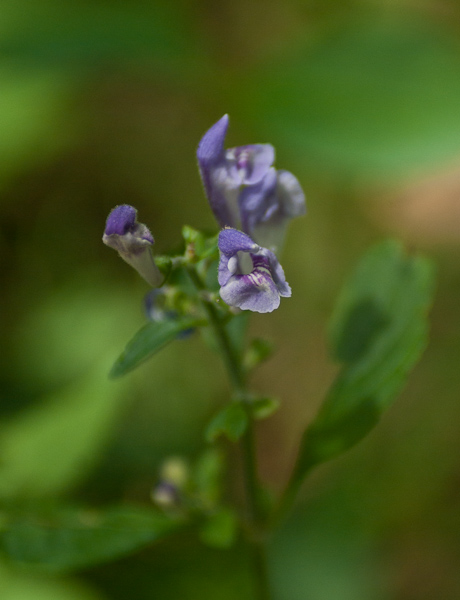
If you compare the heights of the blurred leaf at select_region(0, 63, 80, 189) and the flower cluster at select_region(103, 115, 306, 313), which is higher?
the blurred leaf at select_region(0, 63, 80, 189)

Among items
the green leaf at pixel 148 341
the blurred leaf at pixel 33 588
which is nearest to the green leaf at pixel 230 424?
the green leaf at pixel 148 341

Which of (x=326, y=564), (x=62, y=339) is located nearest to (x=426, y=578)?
(x=326, y=564)

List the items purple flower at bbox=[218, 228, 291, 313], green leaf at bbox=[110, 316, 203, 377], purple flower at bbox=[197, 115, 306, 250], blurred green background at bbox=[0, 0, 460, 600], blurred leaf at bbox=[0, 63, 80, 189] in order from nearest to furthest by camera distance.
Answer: purple flower at bbox=[218, 228, 291, 313], green leaf at bbox=[110, 316, 203, 377], purple flower at bbox=[197, 115, 306, 250], blurred green background at bbox=[0, 0, 460, 600], blurred leaf at bbox=[0, 63, 80, 189]

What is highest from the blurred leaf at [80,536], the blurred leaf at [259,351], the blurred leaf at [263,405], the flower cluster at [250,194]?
the flower cluster at [250,194]

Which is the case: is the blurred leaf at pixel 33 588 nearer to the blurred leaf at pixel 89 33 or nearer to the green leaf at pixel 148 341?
the green leaf at pixel 148 341

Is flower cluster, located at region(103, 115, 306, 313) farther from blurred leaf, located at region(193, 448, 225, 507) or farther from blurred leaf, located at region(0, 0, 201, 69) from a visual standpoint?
blurred leaf, located at region(0, 0, 201, 69)

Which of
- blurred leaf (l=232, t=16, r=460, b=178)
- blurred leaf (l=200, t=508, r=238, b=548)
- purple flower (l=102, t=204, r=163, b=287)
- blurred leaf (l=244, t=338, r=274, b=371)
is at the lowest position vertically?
blurred leaf (l=200, t=508, r=238, b=548)

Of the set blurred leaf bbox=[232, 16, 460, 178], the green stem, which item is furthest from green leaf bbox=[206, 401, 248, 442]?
blurred leaf bbox=[232, 16, 460, 178]
